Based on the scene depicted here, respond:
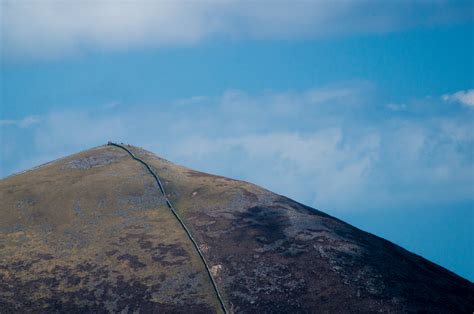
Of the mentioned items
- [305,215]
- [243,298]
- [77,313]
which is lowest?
[77,313]

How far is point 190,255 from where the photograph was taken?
82.7 meters

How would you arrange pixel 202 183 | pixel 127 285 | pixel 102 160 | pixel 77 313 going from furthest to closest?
pixel 102 160
pixel 202 183
pixel 127 285
pixel 77 313

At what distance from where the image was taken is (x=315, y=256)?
3145 inches

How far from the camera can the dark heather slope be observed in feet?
238

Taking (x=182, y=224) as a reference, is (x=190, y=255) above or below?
below

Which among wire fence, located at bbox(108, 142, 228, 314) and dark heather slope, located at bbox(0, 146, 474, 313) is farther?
wire fence, located at bbox(108, 142, 228, 314)

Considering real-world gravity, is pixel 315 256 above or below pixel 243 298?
above

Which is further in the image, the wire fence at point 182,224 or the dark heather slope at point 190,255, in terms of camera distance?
the wire fence at point 182,224

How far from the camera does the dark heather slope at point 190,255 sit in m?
72.6

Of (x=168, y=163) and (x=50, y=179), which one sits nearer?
(x=50, y=179)

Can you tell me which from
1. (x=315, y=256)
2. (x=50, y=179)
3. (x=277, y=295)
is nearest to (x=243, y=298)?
(x=277, y=295)

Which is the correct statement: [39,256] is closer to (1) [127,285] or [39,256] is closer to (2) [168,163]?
(1) [127,285]

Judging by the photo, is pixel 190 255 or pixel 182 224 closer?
pixel 190 255

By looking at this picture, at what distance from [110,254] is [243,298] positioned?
72.1 ft
